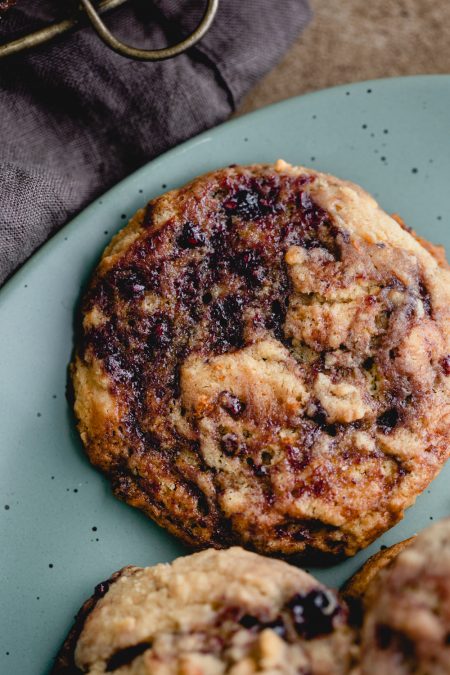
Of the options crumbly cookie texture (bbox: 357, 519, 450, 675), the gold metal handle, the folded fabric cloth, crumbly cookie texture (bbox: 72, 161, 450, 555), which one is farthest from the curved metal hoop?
crumbly cookie texture (bbox: 357, 519, 450, 675)

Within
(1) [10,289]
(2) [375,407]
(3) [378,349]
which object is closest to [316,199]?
(3) [378,349]

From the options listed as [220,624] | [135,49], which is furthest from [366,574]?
[135,49]

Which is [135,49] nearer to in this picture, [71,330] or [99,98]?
[99,98]

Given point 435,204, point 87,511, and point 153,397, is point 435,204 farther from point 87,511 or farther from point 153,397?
point 87,511

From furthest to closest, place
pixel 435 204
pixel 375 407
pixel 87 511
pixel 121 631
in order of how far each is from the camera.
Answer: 1. pixel 435 204
2. pixel 87 511
3. pixel 375 407
4. pixel 121 631

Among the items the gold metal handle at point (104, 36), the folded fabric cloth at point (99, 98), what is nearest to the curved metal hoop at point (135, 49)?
the gold metal handle at point (104, 36)

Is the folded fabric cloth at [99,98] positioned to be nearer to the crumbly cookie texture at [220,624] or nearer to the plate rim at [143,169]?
the plate rim at [143,169]
